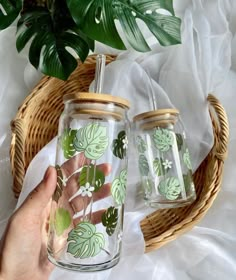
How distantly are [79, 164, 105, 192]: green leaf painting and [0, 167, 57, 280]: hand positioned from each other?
44mm

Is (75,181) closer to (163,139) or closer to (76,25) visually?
(163,139)

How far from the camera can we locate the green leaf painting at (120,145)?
601 mm

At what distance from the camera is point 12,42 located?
92 cm

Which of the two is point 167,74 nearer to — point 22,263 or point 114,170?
point 114,170

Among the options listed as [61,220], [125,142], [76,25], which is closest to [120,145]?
[125,142]

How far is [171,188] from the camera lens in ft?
2.43

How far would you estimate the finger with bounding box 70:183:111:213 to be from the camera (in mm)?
604

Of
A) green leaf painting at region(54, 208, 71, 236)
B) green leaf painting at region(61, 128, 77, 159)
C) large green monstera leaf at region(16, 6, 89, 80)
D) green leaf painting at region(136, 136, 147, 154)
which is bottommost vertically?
green leaf painting at region(136, 136, 147, 154)

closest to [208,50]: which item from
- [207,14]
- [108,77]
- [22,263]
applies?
[207,14]

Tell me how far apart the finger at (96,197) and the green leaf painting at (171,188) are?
17cm

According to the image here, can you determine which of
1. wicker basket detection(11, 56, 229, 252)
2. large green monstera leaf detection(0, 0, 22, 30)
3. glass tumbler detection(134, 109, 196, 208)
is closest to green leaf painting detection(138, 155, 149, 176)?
glass tumbler detection(134, 109, 196, 208)

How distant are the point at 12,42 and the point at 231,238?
594mm

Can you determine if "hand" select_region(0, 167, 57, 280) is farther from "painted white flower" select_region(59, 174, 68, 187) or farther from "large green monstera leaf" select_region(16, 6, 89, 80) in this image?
"large green monstera leaf" select_region(16, 6, 89, 80)

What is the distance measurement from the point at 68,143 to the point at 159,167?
0.21 meters
